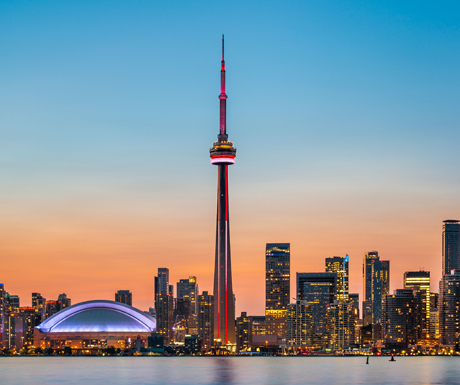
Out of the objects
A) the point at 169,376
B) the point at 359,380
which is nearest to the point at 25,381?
the point at 169,376

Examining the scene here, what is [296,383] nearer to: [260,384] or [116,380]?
[260,384]

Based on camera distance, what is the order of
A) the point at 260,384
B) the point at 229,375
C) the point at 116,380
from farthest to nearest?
1. the point at 229,375
2. the point at 116,380
3. the point at 260,384

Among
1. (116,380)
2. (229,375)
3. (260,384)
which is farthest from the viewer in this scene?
(229,375)

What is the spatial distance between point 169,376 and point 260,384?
3390 cm

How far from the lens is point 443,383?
143000 mm

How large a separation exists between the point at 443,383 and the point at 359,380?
16776 millimetres

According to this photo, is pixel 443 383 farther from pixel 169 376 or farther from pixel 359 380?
pixel 169 376

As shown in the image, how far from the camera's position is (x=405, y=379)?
153750 millimetres

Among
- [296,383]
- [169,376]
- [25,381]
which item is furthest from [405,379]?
[25,381]

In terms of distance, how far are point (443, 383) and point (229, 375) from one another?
45957mm

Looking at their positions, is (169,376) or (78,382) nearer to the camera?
(78,382)

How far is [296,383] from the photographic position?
139 m

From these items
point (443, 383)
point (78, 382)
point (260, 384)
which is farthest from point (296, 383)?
point (78, 382)

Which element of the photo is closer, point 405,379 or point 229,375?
point 405,379
